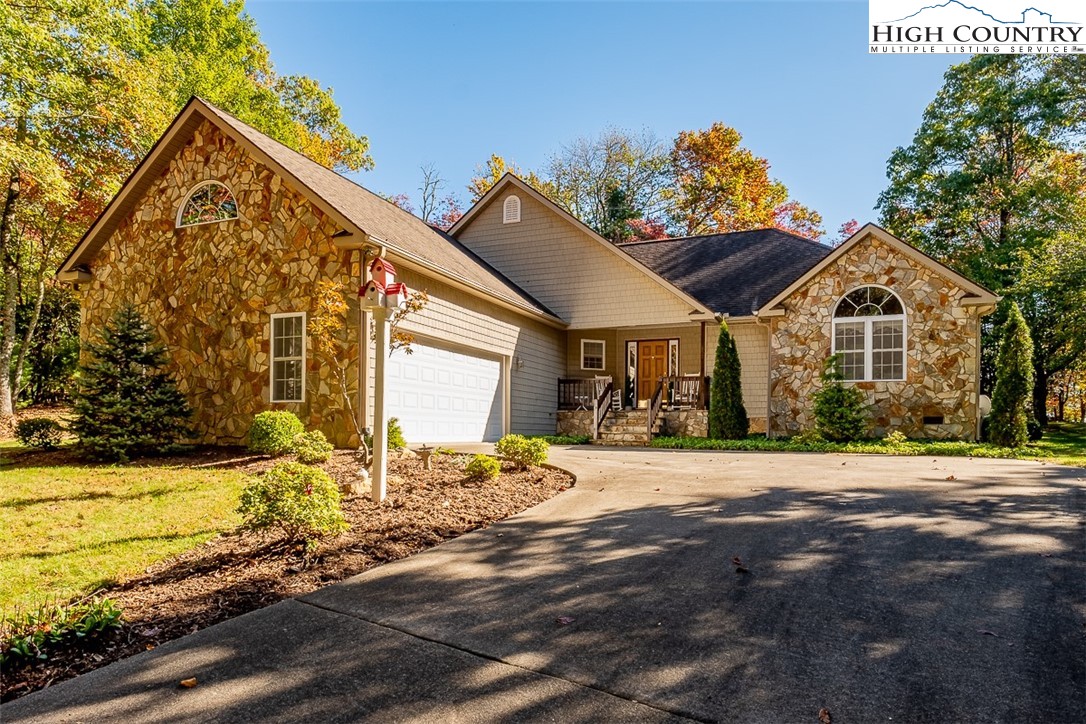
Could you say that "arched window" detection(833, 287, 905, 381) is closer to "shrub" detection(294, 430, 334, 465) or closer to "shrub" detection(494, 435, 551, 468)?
"shrub" detection(494, 435, 551, 468)

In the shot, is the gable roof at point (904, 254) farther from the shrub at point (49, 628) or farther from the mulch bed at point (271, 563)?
the shrub at point (49, 628)

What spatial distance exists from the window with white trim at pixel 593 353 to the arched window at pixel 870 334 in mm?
6560

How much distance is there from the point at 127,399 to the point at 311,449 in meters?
3.60

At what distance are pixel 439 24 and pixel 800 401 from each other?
37.5ft

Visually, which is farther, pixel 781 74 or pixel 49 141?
pixel 49 141

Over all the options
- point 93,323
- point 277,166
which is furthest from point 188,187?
point 93,323

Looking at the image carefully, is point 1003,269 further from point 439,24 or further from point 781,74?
point 439,24

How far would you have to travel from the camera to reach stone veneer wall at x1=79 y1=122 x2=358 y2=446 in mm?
10750

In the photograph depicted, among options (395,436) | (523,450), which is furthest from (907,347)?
(395,436)

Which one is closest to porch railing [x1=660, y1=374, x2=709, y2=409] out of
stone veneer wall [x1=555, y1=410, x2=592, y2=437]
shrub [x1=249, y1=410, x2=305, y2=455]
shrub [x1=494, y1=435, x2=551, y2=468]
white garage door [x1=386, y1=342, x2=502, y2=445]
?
stone veneer wall [x1=555, y1=410, x2=592, y2=437]

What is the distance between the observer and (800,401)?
14.7m

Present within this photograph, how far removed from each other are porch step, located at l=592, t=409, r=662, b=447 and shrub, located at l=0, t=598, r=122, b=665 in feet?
39.1

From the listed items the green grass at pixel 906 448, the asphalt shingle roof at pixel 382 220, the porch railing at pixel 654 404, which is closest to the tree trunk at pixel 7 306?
the asphalt shingle roof at pixel 382 220

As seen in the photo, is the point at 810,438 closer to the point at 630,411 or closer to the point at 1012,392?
the point at 1012,392
